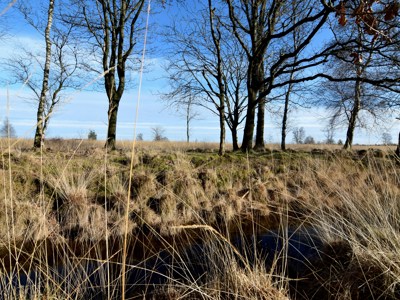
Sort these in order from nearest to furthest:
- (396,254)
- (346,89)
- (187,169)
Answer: (396,254)
(187,169)
(346,89)

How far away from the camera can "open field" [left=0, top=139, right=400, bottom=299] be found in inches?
87.9

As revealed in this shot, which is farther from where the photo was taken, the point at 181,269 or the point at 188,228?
the point at 188,228

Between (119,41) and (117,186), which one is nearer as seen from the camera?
(117,186)

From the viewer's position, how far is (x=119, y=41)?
11102 millimetres

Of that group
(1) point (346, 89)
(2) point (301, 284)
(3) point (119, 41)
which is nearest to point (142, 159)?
(2) point (301, 284)

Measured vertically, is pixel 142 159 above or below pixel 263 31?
below

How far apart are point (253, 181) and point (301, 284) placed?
3.60 meters

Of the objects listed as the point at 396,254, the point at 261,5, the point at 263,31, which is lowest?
the point at 396,254

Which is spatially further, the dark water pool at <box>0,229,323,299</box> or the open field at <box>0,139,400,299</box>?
the dark water pool at <box>0,229,323,299</box>

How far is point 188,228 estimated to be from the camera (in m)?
4.93

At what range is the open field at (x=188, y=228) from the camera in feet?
7.32

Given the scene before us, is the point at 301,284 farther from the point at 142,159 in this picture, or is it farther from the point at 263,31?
the point at 263,31

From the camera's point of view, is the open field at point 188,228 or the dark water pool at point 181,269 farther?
the dark water pool at point 181,269

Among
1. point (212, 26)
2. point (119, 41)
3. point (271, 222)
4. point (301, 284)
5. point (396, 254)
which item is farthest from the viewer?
point (119, 41)
